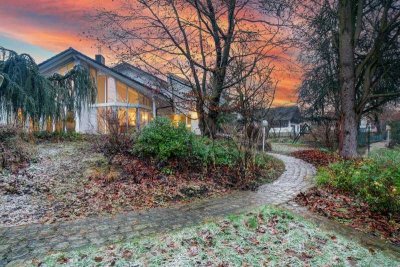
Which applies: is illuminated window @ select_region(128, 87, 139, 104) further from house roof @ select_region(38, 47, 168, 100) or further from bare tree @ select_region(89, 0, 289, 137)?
bare tree @ select_region(89, 0, 289, 137)

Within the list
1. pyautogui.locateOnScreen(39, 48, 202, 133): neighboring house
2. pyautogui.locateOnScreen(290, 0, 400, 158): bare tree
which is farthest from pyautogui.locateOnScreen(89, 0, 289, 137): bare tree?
pyautogui.locateOnScreen(39, 48, 202, 133): neighboring house

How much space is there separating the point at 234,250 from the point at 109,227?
84.2 inches

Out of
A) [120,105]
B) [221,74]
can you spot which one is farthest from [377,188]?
[120,105]

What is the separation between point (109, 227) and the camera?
4641mm

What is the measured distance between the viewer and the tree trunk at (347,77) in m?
11.4

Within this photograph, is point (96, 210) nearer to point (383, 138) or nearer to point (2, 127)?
point (2, 127)

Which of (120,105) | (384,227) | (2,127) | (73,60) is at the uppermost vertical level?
(73,60)

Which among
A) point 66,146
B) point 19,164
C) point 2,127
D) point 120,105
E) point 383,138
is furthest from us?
point 383,138

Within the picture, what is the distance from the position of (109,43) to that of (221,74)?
4870mm

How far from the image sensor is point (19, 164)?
7.77 meters

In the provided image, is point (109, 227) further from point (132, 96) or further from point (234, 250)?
point (132, 96)

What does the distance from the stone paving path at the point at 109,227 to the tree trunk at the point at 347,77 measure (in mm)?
6409

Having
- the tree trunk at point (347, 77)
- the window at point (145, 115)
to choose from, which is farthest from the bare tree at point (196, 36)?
the window at point (145, 115)

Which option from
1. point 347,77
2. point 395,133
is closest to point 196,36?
point 347,77
